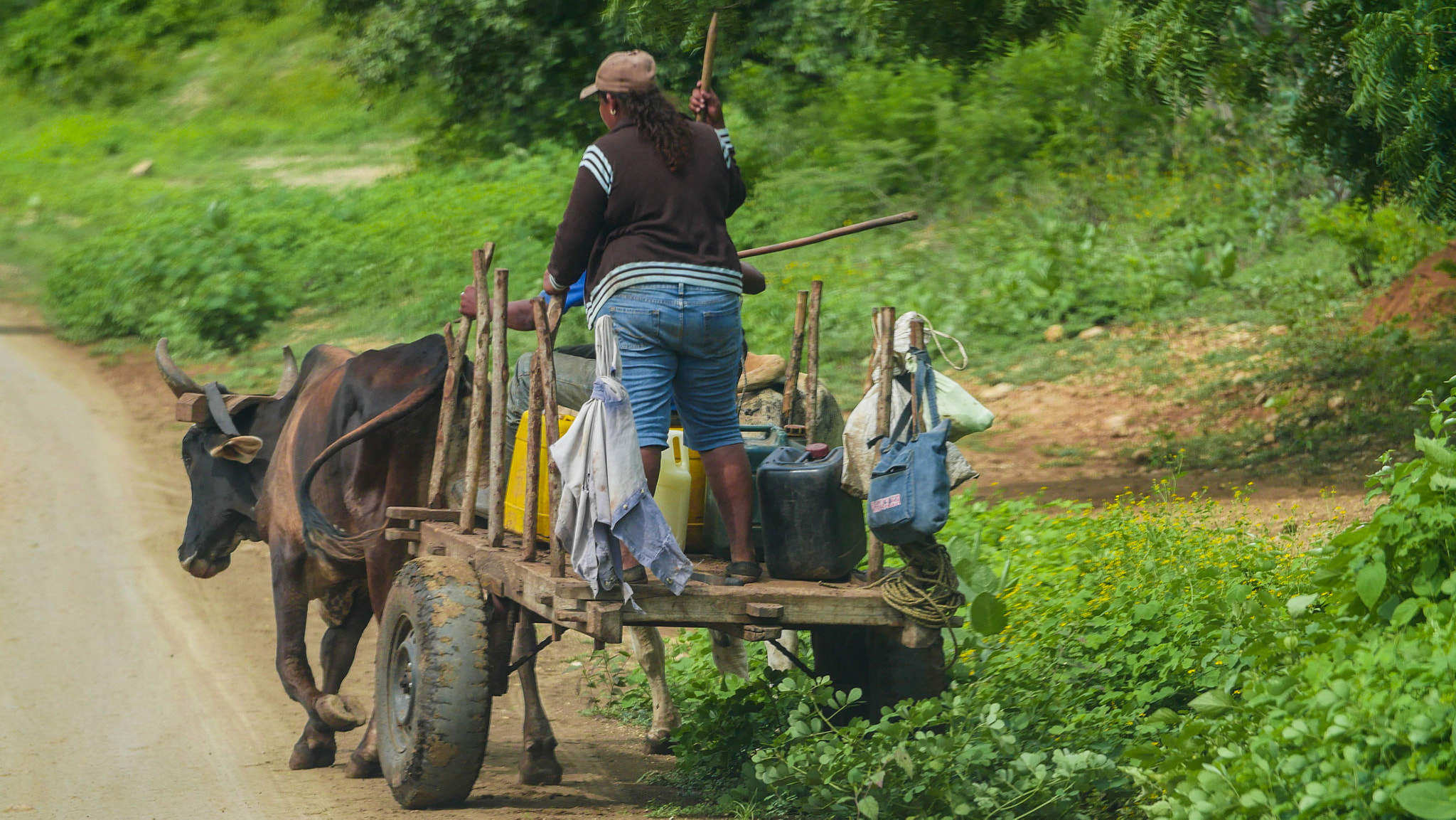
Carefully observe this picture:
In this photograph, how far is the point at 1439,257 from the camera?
10.0 meters

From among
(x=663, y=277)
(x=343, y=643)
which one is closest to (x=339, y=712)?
(x=343, y=643)

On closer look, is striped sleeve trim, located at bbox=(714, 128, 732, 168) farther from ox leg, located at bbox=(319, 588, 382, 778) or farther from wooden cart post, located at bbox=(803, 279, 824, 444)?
ox leg, located at bbox=(319, 588, 382, 778)

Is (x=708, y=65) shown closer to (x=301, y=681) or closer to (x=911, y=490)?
(x=911, y=490)

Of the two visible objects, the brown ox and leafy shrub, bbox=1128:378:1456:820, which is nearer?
leafy shrub, bbox=1128:378:1456:820

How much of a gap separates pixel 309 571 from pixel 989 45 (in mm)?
4655

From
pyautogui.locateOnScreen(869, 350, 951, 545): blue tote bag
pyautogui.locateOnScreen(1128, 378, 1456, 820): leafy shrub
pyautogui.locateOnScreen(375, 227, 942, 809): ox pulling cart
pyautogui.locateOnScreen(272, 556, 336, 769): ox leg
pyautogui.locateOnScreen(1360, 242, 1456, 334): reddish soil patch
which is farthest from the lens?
pyautogui.locateOnScreen(1360, 242, 1456, 334): reddish soil patch

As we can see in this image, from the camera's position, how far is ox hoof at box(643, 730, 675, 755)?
5652 mm

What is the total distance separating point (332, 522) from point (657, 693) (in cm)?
153

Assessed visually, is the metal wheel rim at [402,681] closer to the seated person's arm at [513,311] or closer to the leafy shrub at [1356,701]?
the seated person's arm at [513,311]

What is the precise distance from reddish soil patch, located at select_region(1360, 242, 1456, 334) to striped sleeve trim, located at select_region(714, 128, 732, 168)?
691 cm

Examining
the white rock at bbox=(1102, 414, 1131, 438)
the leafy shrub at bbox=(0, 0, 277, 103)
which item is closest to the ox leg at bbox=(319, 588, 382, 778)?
the white rock at bbox=(1102, 414, 1131, 438)

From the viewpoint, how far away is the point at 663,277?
3961 millimetres

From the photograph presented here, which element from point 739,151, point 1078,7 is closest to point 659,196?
point 1078,7

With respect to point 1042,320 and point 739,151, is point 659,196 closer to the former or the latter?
point 1042,320
